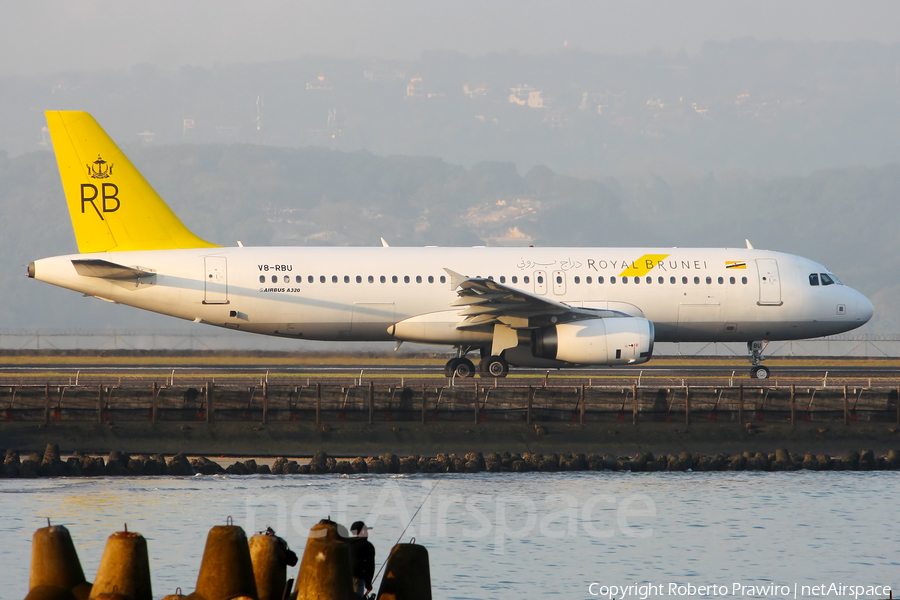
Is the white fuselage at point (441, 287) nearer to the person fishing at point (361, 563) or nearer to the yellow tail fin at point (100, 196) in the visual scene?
the yellow tail fin at point (100, 196)

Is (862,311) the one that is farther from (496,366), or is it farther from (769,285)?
(496,366)

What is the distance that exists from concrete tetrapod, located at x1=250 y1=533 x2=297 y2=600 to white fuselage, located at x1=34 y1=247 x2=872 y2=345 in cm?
Result: 2428

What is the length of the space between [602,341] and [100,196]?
17.8 meters

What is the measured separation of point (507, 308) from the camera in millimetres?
37781

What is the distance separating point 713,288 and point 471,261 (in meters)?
8.68

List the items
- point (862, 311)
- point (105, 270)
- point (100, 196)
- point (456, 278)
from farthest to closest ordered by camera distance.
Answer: point (862, 311) < point (100, 196) < point (105, 270) < point (456, 278)

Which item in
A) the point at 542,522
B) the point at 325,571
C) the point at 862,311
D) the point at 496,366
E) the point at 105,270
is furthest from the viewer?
the point at 862,311

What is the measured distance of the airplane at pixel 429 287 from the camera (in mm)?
37500

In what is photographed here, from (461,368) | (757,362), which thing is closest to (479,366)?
(461,368)

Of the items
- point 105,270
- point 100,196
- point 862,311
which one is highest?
point 100,196

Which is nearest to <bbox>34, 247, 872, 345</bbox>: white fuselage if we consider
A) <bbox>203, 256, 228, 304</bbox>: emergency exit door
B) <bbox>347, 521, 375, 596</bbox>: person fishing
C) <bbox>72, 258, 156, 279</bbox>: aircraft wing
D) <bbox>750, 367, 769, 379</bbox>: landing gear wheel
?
<bbox>203, 256, 228, 304</bbox>: emergency exit door

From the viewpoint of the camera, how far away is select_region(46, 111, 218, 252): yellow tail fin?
127ft

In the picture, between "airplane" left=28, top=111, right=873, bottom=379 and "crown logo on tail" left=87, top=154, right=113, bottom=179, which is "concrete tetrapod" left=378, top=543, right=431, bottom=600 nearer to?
"airplane" left=28, top=111, right=873, bottom=379

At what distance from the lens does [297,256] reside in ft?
128
